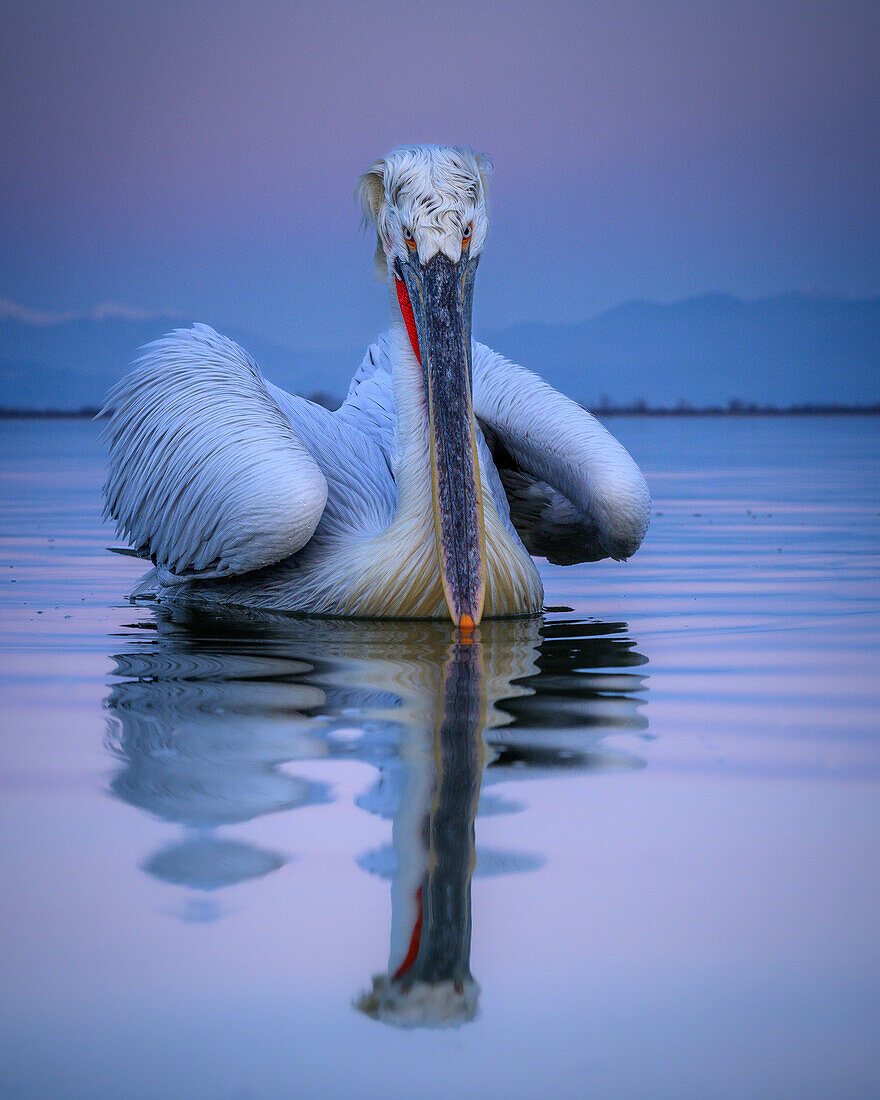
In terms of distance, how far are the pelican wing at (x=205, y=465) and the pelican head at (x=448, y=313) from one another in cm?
42

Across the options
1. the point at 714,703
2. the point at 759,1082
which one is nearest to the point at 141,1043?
the point at 759,1082

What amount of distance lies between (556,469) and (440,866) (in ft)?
10.7

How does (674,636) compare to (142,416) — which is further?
(142,416)

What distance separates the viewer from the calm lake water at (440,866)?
1692mm

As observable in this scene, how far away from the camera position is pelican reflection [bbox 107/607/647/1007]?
2109mm

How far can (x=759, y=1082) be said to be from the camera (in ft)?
5.33

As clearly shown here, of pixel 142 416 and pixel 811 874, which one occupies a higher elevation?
pixel 142 416

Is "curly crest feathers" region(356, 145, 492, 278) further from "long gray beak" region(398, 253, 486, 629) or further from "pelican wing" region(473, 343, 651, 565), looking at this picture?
"pelican wing" region(473, 343, 651, 565)

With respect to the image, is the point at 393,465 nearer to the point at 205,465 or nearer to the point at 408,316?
the point at 408,316

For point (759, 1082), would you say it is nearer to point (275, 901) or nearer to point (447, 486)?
point (275, 901)

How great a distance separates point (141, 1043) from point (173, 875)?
509 mm

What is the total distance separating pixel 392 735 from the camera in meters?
3.12

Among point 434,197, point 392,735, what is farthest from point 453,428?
point 392,735

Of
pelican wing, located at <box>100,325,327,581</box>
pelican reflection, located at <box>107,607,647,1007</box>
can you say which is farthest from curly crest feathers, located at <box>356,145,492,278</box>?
pelican reflection, located at <box>107,607,647,1007</box>
